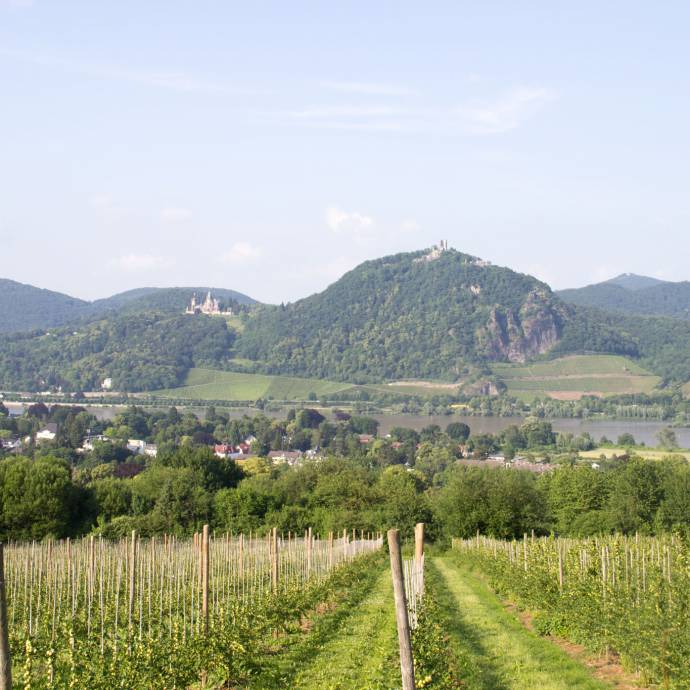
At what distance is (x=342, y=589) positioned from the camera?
85.9 feet

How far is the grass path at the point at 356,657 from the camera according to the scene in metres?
12.4

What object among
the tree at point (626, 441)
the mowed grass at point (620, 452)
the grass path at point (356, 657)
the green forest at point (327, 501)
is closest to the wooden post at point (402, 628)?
the grass path at point (356, 657)

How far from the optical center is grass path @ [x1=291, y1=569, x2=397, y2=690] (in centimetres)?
1240

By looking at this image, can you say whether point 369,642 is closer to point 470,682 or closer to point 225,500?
point 470,682

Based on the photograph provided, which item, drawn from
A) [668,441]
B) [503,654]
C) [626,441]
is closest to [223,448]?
[626,441]

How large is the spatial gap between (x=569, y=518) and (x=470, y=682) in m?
46.1

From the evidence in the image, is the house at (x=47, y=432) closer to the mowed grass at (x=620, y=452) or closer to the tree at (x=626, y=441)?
the mowed grass at (x=620, y=452)

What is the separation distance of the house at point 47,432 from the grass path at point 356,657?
480ft

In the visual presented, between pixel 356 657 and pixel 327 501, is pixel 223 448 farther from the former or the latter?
pixel 356 657

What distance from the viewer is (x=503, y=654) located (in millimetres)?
15344

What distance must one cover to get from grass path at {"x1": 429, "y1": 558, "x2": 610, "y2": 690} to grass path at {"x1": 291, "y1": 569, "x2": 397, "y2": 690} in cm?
111

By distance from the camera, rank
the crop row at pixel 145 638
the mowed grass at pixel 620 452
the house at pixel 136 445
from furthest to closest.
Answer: the house at pixel 136 445 < the mowed grass at pixel 620 452 < the crop row at pixel 145 638

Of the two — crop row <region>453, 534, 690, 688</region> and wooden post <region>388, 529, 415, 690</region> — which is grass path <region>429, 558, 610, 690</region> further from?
wooden post <region>388, 529, 415, 690</region>

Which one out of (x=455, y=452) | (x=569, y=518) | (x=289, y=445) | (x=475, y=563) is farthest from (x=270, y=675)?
(x=289, y=445)
